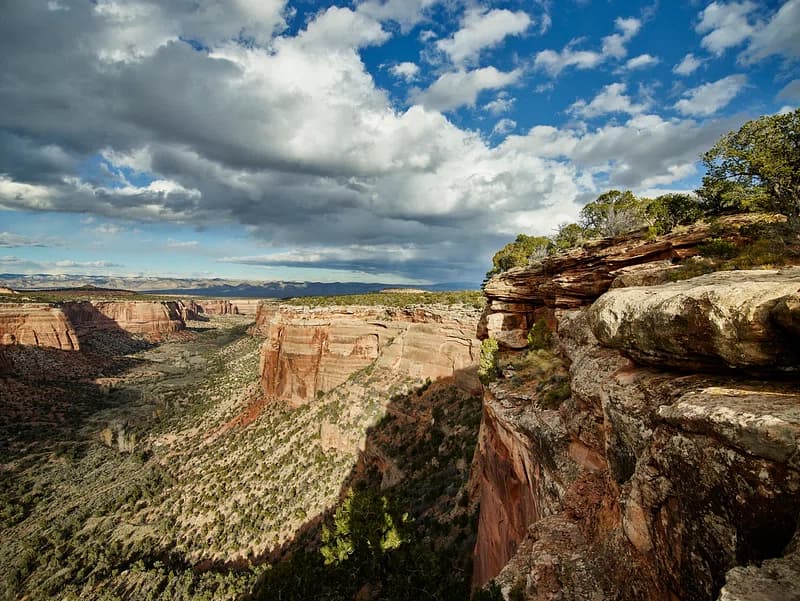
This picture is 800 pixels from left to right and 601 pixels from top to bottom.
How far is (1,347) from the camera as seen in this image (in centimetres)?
8688

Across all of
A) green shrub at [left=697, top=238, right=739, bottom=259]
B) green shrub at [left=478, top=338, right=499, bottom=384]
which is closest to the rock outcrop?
green shrub at [left=697, top=238, right=739, bottom=259]

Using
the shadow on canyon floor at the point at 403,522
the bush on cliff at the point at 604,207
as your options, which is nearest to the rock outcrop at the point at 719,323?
the shadow on canyon floor at the point at 403,522

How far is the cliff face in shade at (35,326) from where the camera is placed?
92.7 m

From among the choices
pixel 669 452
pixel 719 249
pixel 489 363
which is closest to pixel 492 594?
pixel 669 452

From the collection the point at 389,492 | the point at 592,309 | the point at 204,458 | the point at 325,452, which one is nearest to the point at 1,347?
the point at 204,458

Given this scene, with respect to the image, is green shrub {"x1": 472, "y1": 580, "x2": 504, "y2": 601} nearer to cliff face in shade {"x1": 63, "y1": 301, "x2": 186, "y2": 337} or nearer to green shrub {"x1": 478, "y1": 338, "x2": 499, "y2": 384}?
green shrub {"x1": 478, "y1": 338, "x2": 499, "y2": 384}

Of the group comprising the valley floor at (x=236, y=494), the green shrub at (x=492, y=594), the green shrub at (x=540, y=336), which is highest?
the green shrub at (x=540, y=336)

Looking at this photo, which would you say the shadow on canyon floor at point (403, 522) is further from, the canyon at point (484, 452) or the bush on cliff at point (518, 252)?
the bush on cliff at point (518, 252)

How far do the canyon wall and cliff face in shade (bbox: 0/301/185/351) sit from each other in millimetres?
132076

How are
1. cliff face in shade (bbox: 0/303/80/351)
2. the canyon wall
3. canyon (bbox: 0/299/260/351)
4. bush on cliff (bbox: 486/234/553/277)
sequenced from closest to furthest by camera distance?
the canyon wall < bush on cliff (bbox: 486/234/553/277) < cliff face in shade (bbox: 0/303/80/351) < canyon (bbox: 0/299/260/351)

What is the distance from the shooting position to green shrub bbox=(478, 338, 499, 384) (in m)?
19.2

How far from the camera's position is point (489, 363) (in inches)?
789

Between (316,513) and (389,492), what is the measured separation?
7.75m

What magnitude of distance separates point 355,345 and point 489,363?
97.6ft
